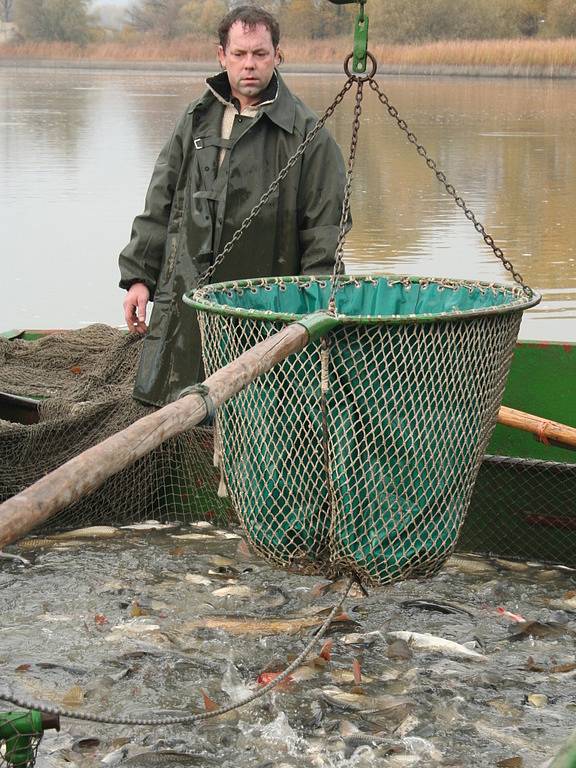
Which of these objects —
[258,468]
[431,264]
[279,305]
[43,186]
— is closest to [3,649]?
[258,468]

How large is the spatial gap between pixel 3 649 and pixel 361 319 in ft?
5.84

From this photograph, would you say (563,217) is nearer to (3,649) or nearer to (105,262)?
(105,262)

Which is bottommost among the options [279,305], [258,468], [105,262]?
[105,262]

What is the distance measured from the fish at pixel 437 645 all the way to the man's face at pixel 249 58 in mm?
2096

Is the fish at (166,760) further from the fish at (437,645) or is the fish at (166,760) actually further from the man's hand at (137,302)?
the man's hand at (137,302)

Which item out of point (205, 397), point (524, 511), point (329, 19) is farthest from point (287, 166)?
point (329, 19)

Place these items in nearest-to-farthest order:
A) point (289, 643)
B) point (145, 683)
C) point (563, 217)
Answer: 1. point (145, 683)
2. point (289, 643)
3. point (563, 217)

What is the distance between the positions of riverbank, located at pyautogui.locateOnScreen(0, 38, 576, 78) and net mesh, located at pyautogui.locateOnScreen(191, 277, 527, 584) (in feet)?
126

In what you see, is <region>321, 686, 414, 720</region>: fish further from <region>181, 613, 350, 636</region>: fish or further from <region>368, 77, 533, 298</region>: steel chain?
<region>368, 77, 533, 298</region>: steel chain

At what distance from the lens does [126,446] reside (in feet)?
8.38

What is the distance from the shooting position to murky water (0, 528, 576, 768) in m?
3.61

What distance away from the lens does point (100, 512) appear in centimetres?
539

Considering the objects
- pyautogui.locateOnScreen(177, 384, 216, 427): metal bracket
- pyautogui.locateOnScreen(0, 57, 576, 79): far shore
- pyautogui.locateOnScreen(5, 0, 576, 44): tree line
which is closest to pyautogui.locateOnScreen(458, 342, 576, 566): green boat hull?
pyautogui.locateOnScreen(177, 384, 216, 427): metal bracket

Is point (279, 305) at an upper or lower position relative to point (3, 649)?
upper
